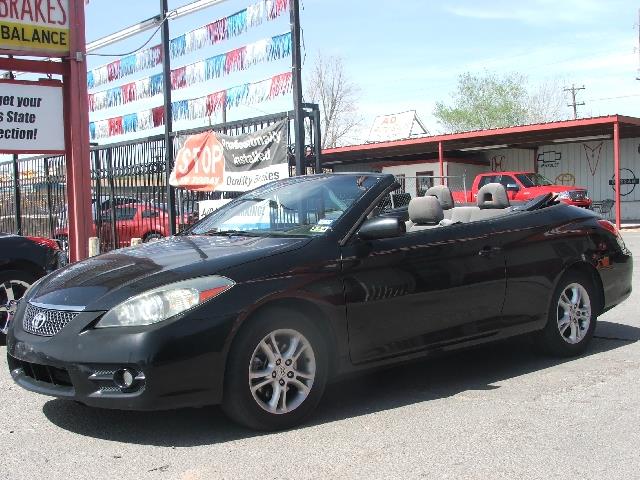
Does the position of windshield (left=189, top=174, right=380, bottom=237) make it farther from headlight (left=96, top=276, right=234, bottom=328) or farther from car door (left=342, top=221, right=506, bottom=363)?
headlight (left=96, top=276, right=234, bottom=328)

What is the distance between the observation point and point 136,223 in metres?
15.6

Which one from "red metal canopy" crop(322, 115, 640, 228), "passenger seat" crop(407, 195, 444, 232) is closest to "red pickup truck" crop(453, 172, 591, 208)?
"red metal canopy" crop(322, 115, 640, 228)

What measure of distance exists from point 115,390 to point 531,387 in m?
2.88


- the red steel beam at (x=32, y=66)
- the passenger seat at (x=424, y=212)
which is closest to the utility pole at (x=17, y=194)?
the red steel beam at (x=32, y=66)

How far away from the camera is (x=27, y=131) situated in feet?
37.9

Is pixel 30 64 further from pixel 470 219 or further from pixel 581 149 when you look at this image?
pixel 581 149

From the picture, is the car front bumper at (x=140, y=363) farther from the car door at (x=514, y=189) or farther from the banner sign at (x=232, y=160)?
the car door at (x=514, y=189)

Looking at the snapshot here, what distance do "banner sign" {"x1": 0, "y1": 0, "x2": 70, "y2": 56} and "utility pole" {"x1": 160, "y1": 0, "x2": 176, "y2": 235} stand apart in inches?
102

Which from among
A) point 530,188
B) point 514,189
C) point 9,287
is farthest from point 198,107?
point 530,188

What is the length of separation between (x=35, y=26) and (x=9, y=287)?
552cm

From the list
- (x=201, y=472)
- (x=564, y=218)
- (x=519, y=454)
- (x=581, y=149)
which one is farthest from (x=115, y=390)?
(x=581, y=149)

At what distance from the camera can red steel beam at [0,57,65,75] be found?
11380mm

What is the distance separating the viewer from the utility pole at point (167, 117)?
45.8 feet

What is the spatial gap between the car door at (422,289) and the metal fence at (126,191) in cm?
634
